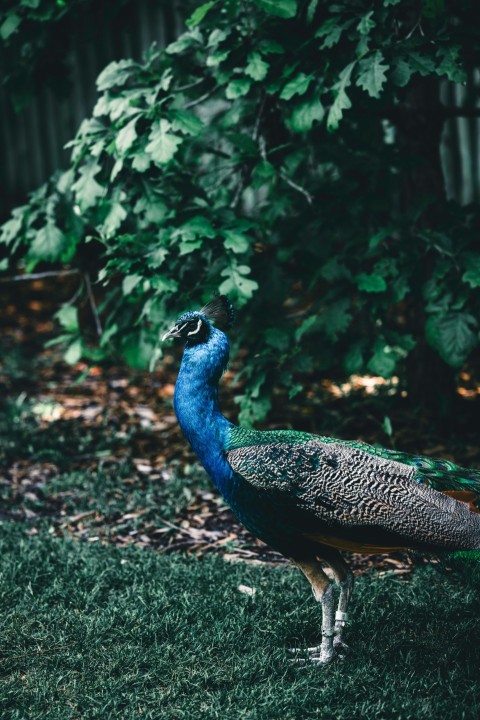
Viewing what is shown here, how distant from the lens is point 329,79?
13.1 ft

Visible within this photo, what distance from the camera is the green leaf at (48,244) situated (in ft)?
14.7

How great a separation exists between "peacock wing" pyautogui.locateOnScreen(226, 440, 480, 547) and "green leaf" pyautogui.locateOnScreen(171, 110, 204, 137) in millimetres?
1478

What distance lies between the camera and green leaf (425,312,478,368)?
14.0 feet

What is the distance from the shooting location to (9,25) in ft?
14.6

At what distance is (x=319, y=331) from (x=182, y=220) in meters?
1.03

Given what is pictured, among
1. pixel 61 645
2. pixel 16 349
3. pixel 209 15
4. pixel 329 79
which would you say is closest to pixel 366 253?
pixel 329 79

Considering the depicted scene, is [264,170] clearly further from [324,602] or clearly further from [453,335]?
[324,602]

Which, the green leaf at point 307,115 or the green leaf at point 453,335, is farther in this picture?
the green leaf at point 453,335

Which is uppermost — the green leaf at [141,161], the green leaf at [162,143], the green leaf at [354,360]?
the green leaf at [162,143]

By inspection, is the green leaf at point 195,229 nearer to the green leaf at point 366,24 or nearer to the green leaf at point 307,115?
the green leaf at point 307,115

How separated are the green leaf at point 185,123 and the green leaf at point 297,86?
39 cm

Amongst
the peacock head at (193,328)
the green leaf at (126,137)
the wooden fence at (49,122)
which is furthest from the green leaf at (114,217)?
the wooden fence at (49,122)

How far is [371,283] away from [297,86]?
990 mm

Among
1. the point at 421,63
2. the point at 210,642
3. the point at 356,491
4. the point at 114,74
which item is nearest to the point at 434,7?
the point at 421,63
